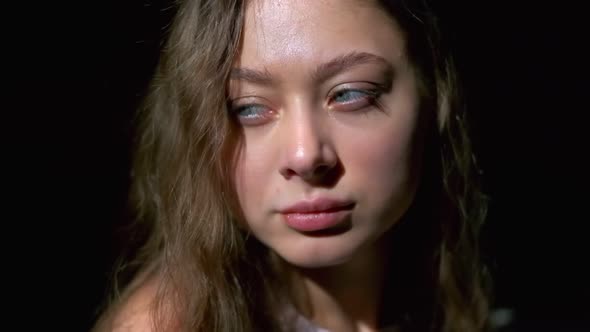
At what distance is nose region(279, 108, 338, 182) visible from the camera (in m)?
0.90

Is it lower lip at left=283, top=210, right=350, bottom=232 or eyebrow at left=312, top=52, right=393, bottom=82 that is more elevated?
eyebrow at left=312, top=52, right=393, bottom=82

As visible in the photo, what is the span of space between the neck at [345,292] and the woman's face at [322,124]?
128 mm

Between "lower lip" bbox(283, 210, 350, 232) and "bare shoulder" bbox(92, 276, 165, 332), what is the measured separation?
24 centimetres

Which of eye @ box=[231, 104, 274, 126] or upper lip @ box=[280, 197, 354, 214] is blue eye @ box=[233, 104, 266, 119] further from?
upper lip @ box=[280, 197, 354, 214]

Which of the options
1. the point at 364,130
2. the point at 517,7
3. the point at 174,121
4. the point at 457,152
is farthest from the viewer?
the point at 517,7

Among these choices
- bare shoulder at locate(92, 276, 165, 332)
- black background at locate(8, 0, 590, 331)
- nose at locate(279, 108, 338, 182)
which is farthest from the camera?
black background at locate(8, 0, 590, 331)

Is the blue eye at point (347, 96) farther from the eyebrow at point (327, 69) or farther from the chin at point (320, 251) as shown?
the chin at point (320, 251)

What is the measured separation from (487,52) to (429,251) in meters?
0.43

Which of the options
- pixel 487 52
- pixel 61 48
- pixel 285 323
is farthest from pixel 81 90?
pixel 487 52

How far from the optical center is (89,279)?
1.29 meters

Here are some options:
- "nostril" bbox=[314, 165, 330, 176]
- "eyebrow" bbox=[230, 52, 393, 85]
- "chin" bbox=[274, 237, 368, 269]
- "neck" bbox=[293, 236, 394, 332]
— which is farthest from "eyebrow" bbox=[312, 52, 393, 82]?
"neck" bbox=[293, 236, 394, 332]

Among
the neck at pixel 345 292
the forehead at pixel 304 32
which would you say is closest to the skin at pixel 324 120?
the forehead at pixel 304 32

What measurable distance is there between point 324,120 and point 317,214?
122 mm

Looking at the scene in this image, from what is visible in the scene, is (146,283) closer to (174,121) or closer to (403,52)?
(174,121)
